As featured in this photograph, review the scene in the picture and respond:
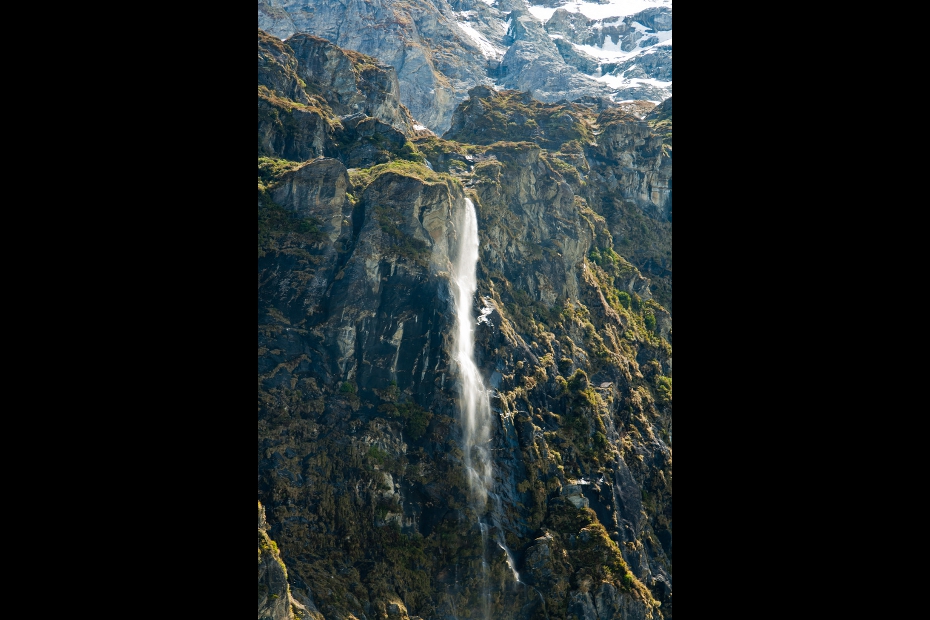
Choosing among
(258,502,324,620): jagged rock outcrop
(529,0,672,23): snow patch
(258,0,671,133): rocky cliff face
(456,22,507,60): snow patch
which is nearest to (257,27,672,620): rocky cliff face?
(258,502,324,620): jagged rock outcrop

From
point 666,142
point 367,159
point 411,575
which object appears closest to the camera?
point 411,575

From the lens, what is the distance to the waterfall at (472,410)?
1467 inches

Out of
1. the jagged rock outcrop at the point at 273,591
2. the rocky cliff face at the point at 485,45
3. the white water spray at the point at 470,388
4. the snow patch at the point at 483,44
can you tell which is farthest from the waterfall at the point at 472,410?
the snow patch at the point at 483,44

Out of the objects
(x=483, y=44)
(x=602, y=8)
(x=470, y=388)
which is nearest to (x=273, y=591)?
(x=470, y=388)

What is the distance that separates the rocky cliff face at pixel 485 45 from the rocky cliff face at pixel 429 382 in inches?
1948

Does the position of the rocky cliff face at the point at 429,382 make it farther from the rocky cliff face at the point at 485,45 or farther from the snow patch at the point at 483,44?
the snow patch at the point at 483,44

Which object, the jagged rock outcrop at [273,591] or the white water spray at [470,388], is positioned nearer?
the jagged rock outcrop at [273,591]

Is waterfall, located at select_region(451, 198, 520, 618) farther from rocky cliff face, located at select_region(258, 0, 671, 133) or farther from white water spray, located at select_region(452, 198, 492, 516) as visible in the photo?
rocky cliff face, located at select_region(258, 0, 671, 133)
